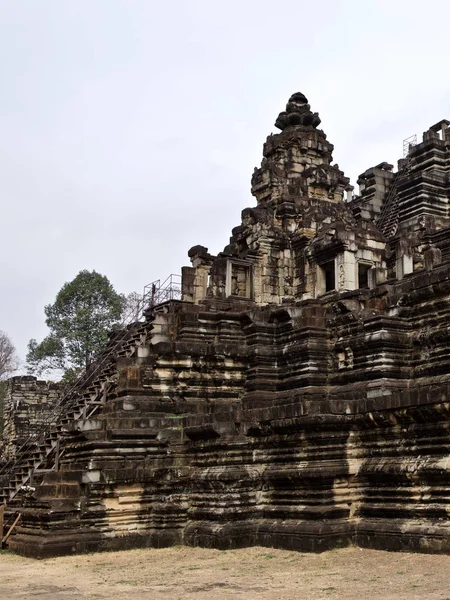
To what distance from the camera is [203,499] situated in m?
20.2

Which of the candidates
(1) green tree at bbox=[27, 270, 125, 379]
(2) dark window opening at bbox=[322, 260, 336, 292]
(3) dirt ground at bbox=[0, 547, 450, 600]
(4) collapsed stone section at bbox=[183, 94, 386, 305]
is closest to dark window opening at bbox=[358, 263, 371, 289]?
(4) collapsed stone section at bbox=[183, 94, 386, 305]

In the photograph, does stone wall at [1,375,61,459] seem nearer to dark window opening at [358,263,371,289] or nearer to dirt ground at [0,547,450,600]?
dark window opening at [358,263,371,289]

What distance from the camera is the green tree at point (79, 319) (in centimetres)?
5262

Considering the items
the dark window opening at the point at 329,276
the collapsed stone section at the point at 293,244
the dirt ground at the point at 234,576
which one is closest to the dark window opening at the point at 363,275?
the collapsed stone section at the point at 293,244

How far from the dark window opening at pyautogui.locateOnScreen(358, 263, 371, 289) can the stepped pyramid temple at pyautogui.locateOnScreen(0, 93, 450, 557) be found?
17 cm

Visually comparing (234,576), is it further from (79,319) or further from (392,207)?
(79,319)

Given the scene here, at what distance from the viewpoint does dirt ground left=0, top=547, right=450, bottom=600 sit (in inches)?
495

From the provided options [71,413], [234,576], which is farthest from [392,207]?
[234,576]

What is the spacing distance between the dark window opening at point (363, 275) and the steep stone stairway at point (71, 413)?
23.8 ft

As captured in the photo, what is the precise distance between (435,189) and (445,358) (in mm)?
20350

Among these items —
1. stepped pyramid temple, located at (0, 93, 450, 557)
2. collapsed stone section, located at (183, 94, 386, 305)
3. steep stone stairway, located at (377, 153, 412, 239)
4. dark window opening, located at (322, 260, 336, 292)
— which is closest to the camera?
stepped pyramid temple, located at (0, 93, 450, 557)

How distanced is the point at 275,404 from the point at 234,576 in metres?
9.46

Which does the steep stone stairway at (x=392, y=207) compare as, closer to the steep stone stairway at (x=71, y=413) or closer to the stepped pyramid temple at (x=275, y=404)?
the stepped pyramid temple at (x=275, y=404)

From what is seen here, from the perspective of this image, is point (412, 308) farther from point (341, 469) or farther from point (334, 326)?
point (341, 469)
